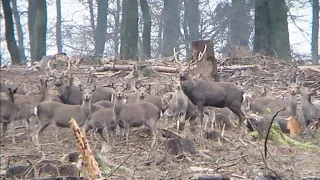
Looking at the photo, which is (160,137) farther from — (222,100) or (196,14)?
(196,14)

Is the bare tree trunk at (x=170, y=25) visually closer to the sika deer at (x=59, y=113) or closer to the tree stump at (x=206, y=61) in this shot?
the tree stump at (x=206, y=61)

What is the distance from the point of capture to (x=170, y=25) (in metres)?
41.3

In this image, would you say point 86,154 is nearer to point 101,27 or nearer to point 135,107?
point 135,107

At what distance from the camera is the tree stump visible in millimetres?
15258

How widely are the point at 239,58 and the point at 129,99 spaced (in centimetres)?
673

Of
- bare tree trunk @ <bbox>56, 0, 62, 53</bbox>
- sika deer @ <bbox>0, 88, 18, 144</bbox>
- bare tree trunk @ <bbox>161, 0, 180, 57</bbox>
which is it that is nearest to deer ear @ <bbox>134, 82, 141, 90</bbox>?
sika deer @ <bbox>0, 88, 18, 144</bbox>

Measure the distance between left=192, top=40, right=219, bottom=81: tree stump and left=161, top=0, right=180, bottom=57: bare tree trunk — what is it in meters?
24.5

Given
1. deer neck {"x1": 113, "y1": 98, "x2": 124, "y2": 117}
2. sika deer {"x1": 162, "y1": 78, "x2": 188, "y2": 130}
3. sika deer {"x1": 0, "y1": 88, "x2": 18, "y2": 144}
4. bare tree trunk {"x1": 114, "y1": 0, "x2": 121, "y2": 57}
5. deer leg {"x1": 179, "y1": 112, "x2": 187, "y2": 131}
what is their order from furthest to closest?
1. bare tree trunk {"x1": 114, "y1": 0, "x2": 121, "y2": 57}
2. sika deer {"x1": 162, "y1": 78, "x2": 188, "y2": 130}
3. deer leg {"x1": 179, "y1": 112, "x2": 187, "y2": 131}
4. deer neck {"x1": 113, "y1": 98, "x2": 124, "y2": 117}
5. sika deer {"x1": 0, "y1": 88, "x2": 18, "y2": 144}

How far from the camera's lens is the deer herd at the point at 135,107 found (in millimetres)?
11602

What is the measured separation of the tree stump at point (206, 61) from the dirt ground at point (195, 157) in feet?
11.6

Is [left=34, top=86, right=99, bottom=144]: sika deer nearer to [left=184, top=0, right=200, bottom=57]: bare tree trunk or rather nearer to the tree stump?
the tree stump

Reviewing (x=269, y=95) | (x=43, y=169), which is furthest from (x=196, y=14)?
(x=43, y=169)

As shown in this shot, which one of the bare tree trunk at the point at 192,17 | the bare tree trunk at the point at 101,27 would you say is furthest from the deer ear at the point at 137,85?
the bare tree trunk at the point at 101,27

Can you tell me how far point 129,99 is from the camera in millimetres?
13906
